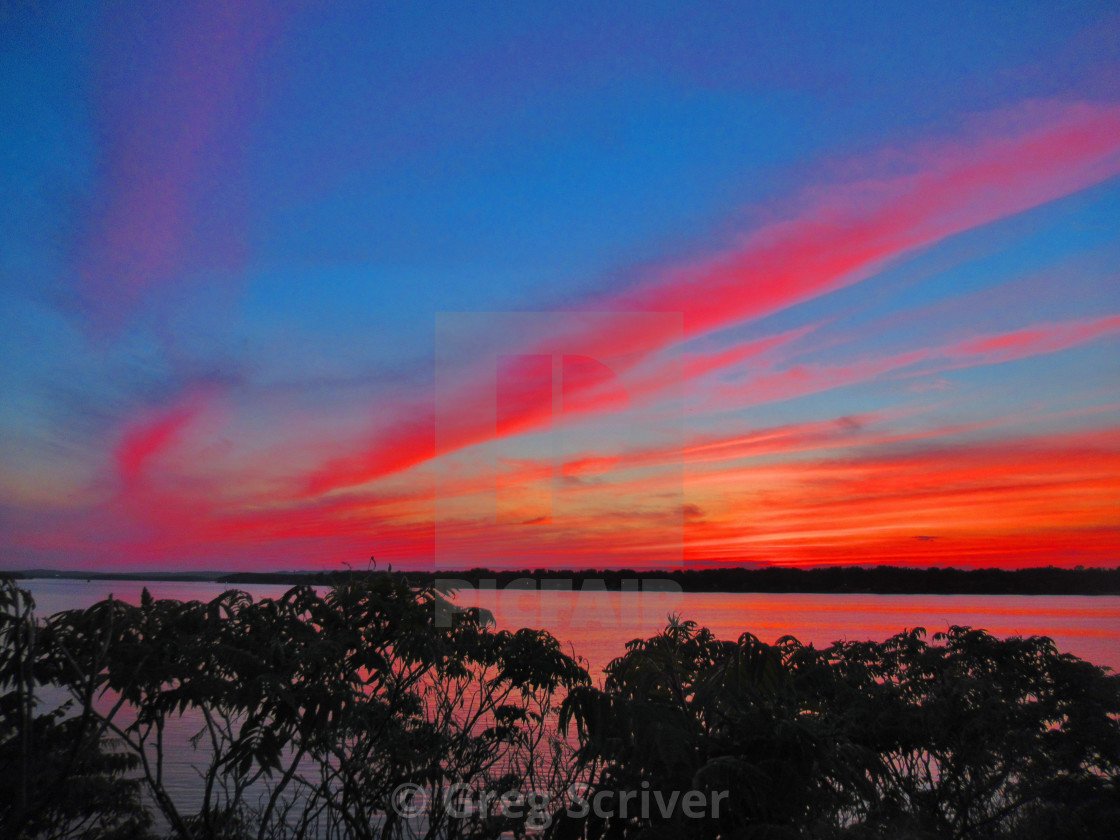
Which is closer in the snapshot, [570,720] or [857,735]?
[570,720]

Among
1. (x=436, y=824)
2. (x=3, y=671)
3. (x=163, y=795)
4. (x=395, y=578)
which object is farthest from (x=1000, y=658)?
(x=3, y=671)

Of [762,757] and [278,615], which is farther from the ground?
[278,615]

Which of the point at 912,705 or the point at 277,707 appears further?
the point at 912,705

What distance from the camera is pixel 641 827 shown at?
3322 millimetres

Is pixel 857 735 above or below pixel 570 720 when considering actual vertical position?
below

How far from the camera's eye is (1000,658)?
9312 mm

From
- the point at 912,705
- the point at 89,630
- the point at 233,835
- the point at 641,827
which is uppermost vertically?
the point at 89,630

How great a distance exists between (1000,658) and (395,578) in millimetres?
8011

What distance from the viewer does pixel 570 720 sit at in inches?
211

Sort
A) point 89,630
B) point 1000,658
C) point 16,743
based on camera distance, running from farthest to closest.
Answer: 1. point 1000,658
2. point 16,743
3. point 89,630

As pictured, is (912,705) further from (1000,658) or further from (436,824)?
(436,824)

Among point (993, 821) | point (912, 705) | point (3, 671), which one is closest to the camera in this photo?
point (3, 671)

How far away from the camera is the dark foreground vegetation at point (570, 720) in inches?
131

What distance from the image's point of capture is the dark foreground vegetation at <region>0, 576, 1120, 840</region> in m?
3.32
